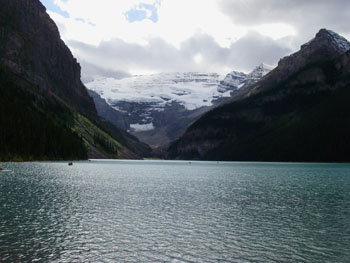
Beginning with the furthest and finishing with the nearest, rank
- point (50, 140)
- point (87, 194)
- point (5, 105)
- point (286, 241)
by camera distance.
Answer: point (50, 140), point (5, 105), point (87, 194), point (286, 241)

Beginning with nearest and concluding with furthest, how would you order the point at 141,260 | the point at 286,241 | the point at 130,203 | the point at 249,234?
the point at 141,260 < the point at 286,241 < the point at 249,234 < the point at 130,203

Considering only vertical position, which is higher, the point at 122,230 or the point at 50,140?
the point at 50,140

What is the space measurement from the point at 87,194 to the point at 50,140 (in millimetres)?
129681

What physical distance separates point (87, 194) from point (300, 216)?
35350 mm

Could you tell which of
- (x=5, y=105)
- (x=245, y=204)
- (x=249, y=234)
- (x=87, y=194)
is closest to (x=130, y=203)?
(x=87, y=194)

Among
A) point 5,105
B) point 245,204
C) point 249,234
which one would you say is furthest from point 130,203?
point 5,105

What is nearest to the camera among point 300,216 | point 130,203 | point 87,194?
point 300,216

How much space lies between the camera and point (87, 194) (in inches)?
2480

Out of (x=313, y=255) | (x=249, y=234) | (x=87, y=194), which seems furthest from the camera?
(x=87, y=194)

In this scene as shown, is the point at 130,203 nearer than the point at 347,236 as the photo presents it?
No

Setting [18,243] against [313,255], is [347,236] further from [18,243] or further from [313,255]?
[18,243]

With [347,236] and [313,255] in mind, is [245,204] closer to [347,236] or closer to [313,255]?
[347,236]

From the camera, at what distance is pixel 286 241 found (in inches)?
1292

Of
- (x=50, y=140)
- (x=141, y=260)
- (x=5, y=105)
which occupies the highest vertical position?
(x=5, y=105)
